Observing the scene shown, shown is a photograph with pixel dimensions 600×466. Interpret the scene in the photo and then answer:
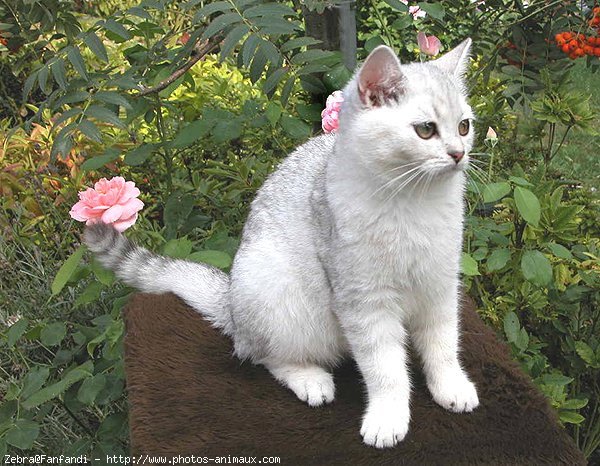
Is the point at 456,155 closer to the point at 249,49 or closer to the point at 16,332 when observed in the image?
the point at 249,49

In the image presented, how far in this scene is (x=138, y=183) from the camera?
11.3 ft

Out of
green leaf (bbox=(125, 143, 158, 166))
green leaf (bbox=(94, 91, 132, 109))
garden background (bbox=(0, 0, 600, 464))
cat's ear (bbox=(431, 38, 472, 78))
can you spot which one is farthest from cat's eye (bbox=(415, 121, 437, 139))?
green leaf (bbox=(125, 143, 158, 166))

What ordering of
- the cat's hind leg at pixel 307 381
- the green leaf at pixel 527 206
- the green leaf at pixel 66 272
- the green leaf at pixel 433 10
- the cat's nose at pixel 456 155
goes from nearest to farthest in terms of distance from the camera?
1. the cat's nose at pixel 456 155
2. the cat's hind leg at pixel 307 381
3. the green leaf at pixel 527 206
4. the green leaf at pixel 66 272
5. the green leaf at pixel 433 10

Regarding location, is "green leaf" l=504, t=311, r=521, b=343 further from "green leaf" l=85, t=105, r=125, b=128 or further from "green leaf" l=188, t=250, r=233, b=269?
"green leaf" l=85, t=105, r=125, b=128

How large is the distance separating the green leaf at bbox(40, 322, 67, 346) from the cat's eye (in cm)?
134

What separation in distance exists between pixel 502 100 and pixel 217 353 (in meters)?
1.65

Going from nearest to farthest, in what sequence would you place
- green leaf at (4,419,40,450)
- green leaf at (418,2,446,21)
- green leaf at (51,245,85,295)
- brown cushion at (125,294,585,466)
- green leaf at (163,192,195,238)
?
brown cushion at (125,294,585,466) → green leaf at (4,419,40,450) → green leaf at (51,245,85,295) → green leaf at (418,2,446,21) → green leaf at (163,192,195,238)

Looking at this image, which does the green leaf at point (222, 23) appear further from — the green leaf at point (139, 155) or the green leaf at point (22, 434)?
the green leaf at point (22, 434)

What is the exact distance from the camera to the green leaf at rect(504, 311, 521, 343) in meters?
2.20

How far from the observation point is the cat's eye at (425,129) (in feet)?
4.83

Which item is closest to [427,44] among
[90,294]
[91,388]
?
[90,294]

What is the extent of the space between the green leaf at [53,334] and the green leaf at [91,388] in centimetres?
18

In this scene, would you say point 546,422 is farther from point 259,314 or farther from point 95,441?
point 95,441

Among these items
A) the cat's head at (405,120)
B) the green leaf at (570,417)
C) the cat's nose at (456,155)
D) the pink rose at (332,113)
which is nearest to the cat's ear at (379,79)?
the cat's head at (405,120)
